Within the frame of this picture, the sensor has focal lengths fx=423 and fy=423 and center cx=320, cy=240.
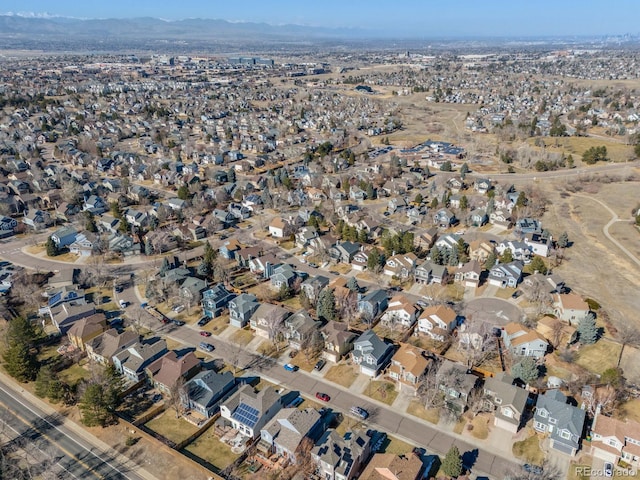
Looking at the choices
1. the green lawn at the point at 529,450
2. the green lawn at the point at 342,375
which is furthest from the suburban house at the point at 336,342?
the green lawn at the point at 529,450


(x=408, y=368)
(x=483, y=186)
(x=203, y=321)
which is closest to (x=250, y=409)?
(x=408, y=368)

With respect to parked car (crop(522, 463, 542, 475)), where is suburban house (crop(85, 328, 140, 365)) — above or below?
above

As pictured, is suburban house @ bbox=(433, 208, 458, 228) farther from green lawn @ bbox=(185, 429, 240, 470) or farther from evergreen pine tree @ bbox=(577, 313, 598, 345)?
green lawn @ bbox=(185, 429, 240, 470)

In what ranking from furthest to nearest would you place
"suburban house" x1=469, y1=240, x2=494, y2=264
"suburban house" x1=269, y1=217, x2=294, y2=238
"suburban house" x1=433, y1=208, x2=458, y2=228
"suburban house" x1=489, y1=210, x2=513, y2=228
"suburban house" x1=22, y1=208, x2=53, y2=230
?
"suburban house" x1=433, y1=208, x2=458, y2=228 < "suburban house" x1=489, y1=210, x2=513, y2=228 < "suburban house" x1=22, y1=208, x2=53, y2=230 < "suburban house" x1=269, y1=217, x2=294, y2=238 < "suburban house" x1=469, y1=240, x2=494, y2=264

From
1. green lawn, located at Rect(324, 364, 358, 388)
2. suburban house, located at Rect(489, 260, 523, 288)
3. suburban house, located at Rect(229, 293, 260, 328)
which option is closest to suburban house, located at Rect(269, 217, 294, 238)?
suburban house, located at Rect(229, 293, 260, 328)

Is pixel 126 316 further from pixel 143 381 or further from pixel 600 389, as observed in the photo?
pixel 600 389

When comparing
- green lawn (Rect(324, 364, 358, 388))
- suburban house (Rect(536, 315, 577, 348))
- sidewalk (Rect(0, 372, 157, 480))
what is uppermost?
suburban house (Rect(536, 315, 577, 348))
